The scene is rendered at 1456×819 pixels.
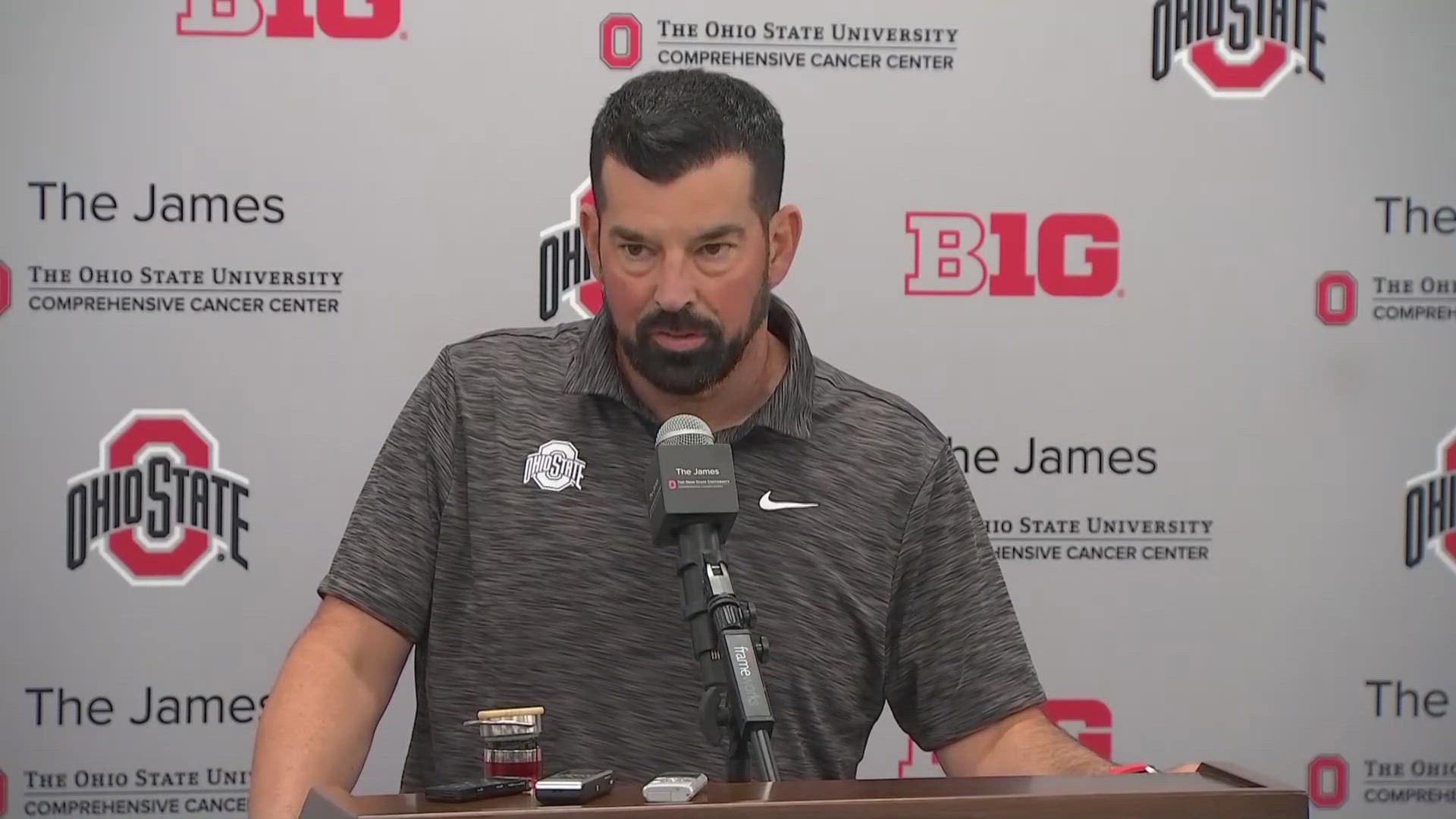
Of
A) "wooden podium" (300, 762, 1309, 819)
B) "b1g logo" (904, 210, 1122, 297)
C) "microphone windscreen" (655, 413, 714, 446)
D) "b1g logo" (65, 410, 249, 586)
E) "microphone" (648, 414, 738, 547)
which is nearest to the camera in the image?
"wooden podium" (300, 762, 1309, 819)

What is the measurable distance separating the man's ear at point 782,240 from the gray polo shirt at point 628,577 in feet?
0.39

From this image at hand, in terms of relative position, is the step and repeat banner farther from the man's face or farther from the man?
the man's face

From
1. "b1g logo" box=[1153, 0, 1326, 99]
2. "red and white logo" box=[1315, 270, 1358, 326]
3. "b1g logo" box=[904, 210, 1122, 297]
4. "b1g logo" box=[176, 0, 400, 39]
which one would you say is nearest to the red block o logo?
"b1g logo" box=[176, 0, 400, 39]

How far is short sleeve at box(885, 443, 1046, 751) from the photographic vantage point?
5.69 ft

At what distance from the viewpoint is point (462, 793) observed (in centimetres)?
97

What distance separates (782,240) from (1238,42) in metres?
1.53

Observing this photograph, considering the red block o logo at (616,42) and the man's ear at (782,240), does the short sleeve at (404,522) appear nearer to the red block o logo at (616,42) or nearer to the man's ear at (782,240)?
the man's ear at (782,240)

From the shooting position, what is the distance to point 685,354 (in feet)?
5.43

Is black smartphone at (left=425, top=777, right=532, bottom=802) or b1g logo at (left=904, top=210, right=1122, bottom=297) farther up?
b1g logo at (left=904, top=210, right=1122, bottom=297)

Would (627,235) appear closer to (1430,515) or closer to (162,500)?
(162,500)

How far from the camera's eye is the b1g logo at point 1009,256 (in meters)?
2.84

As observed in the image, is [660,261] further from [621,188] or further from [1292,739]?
[1292,739]

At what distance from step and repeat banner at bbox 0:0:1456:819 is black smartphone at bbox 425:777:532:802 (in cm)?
181

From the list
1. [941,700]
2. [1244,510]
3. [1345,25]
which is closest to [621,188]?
[941,700]
